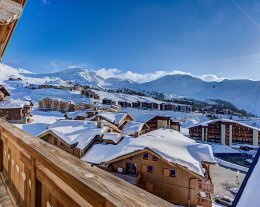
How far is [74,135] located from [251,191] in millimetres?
15719

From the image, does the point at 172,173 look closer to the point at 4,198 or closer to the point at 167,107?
the point at 4,198

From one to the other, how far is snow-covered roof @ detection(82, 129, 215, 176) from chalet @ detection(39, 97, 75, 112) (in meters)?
30.4

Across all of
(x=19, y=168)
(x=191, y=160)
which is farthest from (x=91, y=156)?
(x=19, y=168)

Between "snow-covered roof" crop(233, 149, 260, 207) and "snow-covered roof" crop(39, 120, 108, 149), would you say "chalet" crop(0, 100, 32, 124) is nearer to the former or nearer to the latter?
"snow-covered roof" crop(39, 120, 108, 149)

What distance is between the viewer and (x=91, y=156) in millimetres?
13227

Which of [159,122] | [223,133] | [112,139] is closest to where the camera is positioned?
[112,139]

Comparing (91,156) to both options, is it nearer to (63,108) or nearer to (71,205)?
(71,205)

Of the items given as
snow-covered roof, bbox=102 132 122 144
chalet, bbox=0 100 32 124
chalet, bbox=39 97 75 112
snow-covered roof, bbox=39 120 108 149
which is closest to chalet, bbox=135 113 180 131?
snow-covered roof, bbox=39 120 108 149

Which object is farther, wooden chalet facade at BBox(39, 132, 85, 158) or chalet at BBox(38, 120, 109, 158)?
chalet at BBox(38, 120, 109, 158)

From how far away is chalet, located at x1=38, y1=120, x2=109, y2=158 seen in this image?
1409 centimetres

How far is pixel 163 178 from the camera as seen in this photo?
11.8 metres

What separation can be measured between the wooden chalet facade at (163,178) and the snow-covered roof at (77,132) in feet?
10.4

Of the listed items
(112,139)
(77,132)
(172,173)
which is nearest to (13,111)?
(77,132)

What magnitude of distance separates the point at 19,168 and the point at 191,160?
11.0 m
